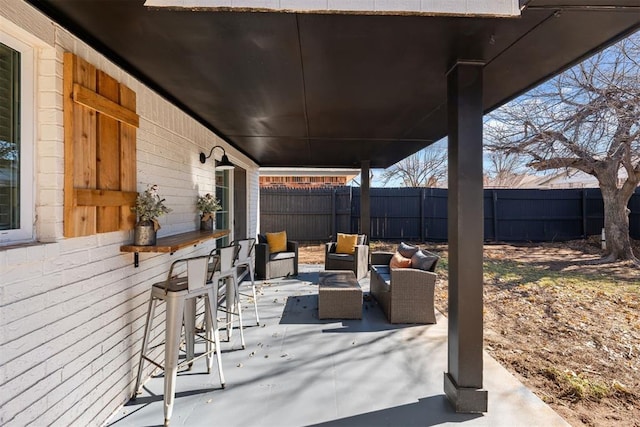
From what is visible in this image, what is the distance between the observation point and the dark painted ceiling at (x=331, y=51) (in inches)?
67.8

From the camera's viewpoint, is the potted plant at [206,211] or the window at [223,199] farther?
the window at [223,199]

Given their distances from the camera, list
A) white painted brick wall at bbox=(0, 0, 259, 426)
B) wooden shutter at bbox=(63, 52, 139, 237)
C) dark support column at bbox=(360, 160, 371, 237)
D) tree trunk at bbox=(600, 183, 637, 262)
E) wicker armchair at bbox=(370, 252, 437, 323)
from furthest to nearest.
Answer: tree trunk at bbox=(600, 183, 637, 262) → dark support column at bbox=(360, 160, 371, 237) → wicker armchair at bbox=(370, 252, 437, 323) → wooden shutter at bbox=(63, 52, 139, 237) → white painted brick wall at bbox=(0, 0, 259, 426)

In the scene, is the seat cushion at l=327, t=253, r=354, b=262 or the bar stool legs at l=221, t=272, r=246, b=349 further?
the seat cushion at l=327, t=253, r=354, b=262

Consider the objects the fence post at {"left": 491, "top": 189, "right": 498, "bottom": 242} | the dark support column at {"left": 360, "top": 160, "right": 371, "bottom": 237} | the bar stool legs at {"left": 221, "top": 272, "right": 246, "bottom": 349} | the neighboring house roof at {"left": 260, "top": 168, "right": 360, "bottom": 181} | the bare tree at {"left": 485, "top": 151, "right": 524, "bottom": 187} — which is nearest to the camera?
the bar stool legs at {"left": 221, "top": 272, "right": 246, "bottom": 349}

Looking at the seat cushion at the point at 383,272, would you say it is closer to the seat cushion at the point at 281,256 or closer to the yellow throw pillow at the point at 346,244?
the yellow throw pillow at the point at 346,244

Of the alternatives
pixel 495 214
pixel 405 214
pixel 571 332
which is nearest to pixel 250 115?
pixel 571 332

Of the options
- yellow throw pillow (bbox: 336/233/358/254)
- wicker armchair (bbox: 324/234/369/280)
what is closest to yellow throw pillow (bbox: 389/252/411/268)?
wicker armchair (bbox: 324/234/369/280)

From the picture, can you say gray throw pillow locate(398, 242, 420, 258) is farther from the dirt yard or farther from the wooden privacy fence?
the wooden privacy fence

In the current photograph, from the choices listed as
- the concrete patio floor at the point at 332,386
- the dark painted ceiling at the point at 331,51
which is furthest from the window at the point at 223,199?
the concrete patio floor at the point at 332,386

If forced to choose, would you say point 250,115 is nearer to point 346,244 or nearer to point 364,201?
point 346,244

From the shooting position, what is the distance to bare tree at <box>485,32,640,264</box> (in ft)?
20.5

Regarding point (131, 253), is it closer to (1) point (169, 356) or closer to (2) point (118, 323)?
(2) point (118, 323)

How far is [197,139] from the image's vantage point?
4.00m

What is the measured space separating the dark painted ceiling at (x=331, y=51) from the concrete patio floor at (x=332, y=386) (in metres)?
2.42
